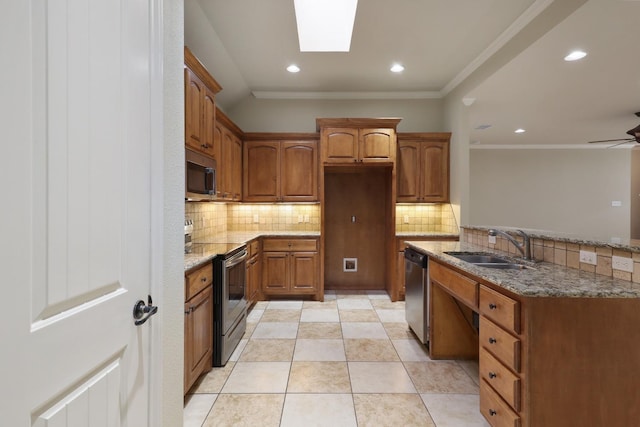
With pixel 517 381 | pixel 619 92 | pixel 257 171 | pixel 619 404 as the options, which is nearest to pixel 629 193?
pixel 619 92

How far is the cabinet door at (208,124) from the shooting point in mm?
2635

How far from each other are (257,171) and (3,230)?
374 centimetres

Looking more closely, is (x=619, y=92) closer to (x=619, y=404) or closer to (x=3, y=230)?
(x=619, y=404)

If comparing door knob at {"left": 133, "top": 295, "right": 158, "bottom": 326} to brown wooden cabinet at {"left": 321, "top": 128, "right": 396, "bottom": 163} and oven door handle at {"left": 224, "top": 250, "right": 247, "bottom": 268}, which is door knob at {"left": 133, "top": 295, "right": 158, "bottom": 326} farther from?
brown wooden cabinet at {"left": 321, "top": 128, "right": 396, "bottom": 163}

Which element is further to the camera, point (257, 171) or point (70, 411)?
point (257, 171)

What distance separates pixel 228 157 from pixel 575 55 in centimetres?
365

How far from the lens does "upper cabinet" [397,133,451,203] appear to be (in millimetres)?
4293

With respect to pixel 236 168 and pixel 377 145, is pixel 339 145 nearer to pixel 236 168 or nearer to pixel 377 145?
pixel 377 145

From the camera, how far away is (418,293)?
275cm

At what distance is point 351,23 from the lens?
9.53 feet

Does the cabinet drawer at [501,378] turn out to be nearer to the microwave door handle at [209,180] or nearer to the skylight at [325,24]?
the microwave door handle at [209,180]

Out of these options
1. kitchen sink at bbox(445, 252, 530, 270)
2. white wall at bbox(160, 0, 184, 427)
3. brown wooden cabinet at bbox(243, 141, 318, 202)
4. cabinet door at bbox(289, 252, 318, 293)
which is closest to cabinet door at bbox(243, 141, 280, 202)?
brown wooden cabinet at bbox(243, 141, 318, 202)

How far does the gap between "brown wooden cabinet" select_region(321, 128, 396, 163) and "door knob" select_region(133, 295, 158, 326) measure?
322 centimetres

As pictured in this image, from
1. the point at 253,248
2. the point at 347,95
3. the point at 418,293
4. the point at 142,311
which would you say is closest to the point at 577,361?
the point at 418,293
